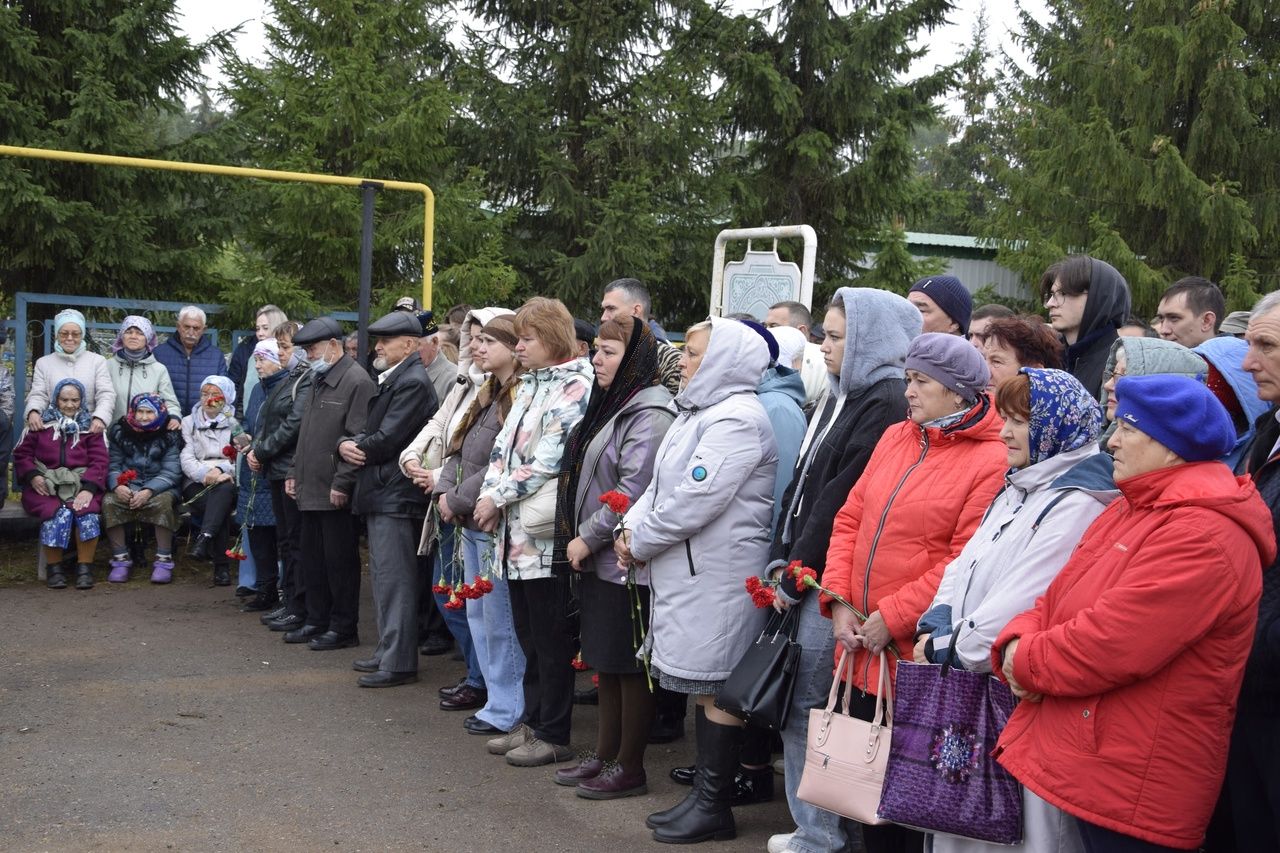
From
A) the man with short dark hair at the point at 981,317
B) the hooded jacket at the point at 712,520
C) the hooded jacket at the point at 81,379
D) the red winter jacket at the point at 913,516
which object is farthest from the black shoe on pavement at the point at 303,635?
the red winter jacket at the point at 913,516

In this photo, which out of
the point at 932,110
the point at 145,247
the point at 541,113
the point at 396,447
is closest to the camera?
the point at 396,447

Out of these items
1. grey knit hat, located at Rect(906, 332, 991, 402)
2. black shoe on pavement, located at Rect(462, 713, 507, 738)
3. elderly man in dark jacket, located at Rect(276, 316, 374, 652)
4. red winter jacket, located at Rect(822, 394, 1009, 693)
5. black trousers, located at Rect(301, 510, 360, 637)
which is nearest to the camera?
red winter jacket, located at Rect(822, 394, 1009, 693)

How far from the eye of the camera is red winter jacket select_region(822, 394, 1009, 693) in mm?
3992

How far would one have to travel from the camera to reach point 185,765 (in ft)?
18.9

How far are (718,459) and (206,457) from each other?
651 centimetres

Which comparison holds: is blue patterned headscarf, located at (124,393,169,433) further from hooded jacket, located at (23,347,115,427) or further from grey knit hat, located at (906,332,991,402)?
grey knit hat, located at (906,332,991,402)

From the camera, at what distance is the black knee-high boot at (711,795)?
A: 192 inches

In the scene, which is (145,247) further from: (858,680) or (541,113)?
(858,680)

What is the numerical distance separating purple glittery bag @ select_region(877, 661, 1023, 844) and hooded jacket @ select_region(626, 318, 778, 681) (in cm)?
124

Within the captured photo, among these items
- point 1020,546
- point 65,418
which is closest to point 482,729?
point 1020,546

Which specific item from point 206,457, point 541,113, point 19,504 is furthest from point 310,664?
point 541,113

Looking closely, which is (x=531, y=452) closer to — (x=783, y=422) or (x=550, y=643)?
(x=550, y=643)

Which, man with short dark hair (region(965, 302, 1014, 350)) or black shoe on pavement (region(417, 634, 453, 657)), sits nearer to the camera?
man with short dark hair (region(965, 302, 1014, 350))

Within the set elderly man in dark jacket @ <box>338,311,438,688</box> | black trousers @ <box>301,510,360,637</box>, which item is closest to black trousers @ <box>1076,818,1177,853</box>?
elderly man in dark jacket @ <box>338,311,438,688</box>
